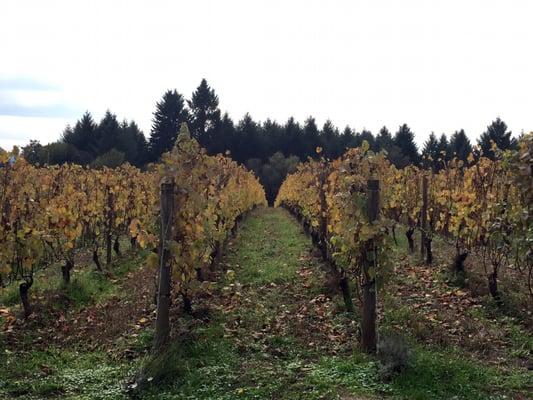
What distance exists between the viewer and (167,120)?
187 feet

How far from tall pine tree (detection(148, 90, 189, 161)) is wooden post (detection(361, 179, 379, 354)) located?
5108 centimetres

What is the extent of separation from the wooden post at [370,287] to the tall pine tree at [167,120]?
51.1 meters

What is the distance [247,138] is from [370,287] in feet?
169

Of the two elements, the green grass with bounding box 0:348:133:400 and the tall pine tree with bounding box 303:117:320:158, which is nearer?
the green grass with bounding box 0:348:133:400

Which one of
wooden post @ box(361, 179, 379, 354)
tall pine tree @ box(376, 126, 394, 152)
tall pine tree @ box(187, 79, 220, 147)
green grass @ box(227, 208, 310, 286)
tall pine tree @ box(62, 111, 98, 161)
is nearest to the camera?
wooden post @ box(361, 179, 379, 354)

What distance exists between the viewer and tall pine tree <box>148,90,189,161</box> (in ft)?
182

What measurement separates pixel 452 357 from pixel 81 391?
3602 mm

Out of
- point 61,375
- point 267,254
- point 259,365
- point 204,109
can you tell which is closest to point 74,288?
point 61,375

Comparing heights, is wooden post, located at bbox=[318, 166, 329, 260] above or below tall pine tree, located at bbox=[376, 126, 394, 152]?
below

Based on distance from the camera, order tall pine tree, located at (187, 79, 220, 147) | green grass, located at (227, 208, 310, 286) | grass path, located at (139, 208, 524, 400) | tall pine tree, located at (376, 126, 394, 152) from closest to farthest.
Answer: grass path, located at (139, 208, 524, 400), green grass, located at (227, 208, 310, 286), tall pine tree, located at (376, 126, 394, 152), tall pine tree, located at (187, 79, 220, 147)

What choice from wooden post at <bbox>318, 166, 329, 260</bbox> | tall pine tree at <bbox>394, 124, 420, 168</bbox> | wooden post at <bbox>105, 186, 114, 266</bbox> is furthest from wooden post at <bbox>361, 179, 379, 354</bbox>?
tall pine tree at <bbox>394, 124, 420, 168</bbox>

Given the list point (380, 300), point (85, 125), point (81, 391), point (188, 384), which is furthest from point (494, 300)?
point (85, 125)

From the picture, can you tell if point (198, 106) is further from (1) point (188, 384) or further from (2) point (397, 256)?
(1) point (188, 384)

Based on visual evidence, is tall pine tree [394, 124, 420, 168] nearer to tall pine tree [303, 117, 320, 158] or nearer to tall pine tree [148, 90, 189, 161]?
tall pine tree [303, 117, 320, 158]
